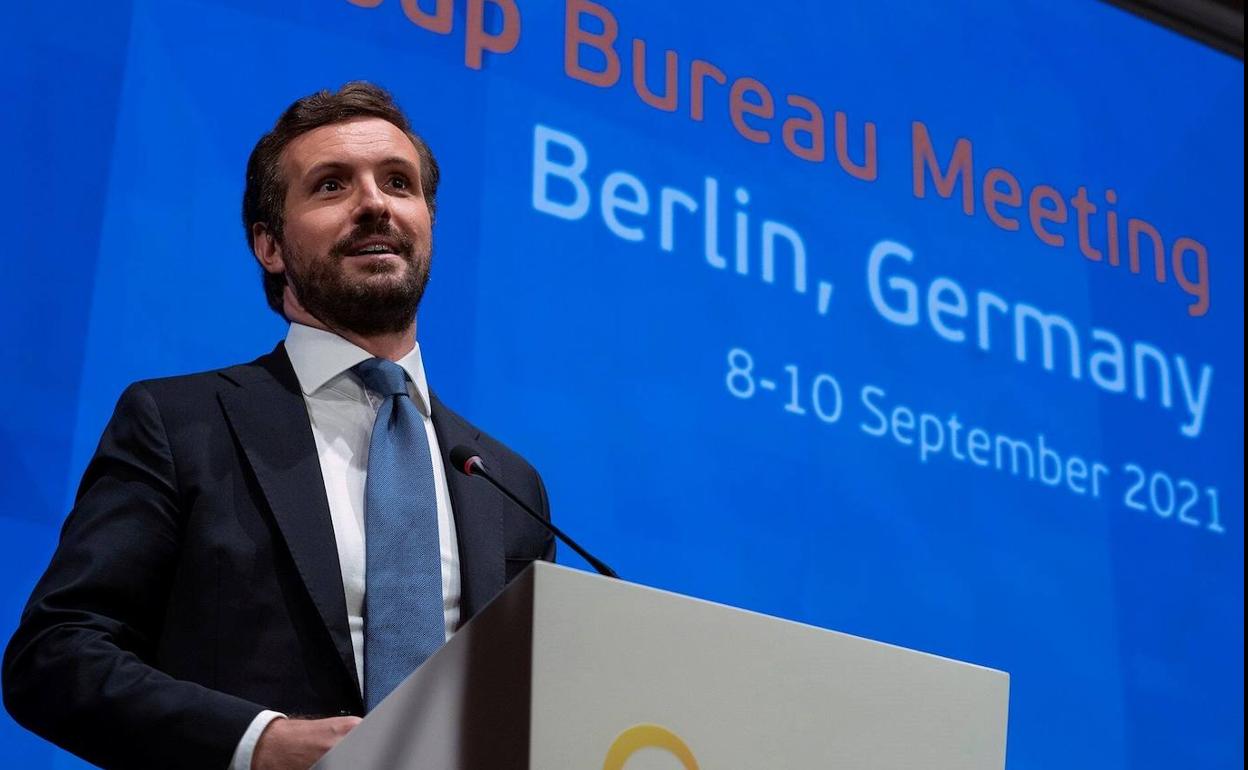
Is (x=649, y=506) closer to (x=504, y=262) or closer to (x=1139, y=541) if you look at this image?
(x=504, y=262)

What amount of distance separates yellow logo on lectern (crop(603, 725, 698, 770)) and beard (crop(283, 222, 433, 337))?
2.99ft

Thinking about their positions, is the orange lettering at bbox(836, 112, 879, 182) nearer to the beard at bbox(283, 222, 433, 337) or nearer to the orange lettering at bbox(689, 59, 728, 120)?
the orange lettering at bbox(689, 59, 728, 120)

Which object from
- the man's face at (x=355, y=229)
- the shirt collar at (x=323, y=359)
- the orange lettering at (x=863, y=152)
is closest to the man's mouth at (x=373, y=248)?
the man's face at (x=355, y=229)

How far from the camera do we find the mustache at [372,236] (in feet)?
7.11

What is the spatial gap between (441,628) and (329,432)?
0.30 meters

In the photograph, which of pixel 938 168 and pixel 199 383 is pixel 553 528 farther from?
pixel 938 168

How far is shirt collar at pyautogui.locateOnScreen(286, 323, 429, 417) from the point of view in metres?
2.08

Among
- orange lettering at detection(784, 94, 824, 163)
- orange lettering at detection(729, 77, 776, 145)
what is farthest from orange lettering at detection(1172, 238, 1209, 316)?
orange lettering at detection(729, 77, 776, 145)

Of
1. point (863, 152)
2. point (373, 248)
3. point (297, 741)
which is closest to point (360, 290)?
point (373, 248)

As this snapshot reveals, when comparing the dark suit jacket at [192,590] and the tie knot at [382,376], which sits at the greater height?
the tie knot at [382,376]

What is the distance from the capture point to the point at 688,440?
302 cm

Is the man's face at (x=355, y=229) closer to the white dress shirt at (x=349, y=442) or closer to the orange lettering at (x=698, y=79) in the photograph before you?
the white dress shirt at (x=349, y=442)

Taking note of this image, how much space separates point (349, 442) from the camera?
204cm

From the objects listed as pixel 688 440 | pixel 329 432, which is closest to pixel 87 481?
pixel 329 432
